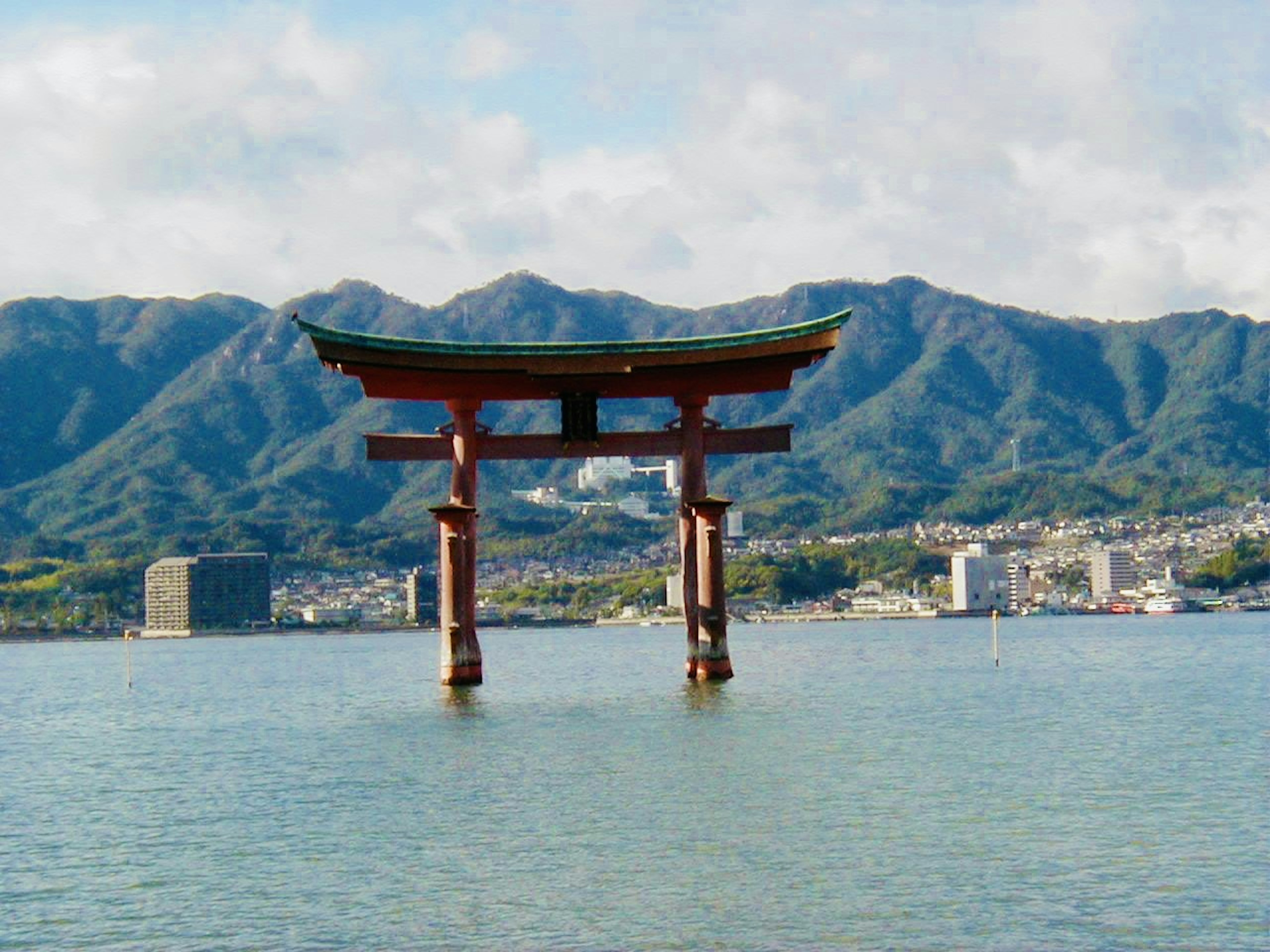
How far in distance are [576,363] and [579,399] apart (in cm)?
170

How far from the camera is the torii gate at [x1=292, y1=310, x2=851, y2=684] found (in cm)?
5091

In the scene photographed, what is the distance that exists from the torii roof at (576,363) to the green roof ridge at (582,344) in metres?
0.04

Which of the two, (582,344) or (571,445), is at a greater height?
(582,344)

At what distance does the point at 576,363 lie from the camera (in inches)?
2045

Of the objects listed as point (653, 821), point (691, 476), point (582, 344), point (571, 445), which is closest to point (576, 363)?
Result: point (582, 344)

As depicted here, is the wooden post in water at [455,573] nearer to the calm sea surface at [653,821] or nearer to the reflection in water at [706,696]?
the calm sea surface at [653,821]

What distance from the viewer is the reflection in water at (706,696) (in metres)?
50.8

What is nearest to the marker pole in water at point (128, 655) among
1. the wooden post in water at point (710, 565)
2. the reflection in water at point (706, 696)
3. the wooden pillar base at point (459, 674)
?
the wooden pillar base at point (459, 674)

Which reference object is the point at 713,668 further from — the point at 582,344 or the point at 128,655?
the point at 128,655

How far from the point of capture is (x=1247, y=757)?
38.5 metres

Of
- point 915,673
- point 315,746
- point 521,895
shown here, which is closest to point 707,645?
point 315,746

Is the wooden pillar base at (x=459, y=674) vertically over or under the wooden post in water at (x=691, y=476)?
under

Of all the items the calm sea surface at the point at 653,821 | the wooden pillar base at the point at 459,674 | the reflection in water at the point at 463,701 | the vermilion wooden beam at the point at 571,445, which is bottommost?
the calm sea surface at the point at 653,821

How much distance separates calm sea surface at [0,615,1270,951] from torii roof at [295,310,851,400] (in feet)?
28.8
